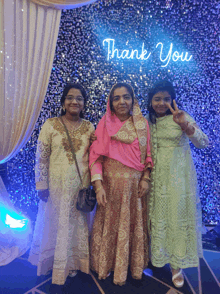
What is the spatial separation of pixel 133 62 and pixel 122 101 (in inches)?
42.0

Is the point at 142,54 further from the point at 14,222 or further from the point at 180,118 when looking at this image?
the point at 14,222

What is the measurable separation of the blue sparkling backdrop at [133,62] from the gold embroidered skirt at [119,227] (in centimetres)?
101

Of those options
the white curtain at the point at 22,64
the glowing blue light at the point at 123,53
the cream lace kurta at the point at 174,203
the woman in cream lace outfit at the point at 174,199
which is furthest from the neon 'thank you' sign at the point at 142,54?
the cream lace kurta at the point at 174,203

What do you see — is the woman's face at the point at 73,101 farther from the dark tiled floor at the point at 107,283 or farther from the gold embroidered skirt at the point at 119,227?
the dark tiled floor at the point at 107,283

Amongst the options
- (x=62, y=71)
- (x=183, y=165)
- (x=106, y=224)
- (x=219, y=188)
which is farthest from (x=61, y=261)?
(x=219, y=188)

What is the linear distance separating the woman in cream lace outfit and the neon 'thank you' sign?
92cm

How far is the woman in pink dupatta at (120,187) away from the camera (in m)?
1.35

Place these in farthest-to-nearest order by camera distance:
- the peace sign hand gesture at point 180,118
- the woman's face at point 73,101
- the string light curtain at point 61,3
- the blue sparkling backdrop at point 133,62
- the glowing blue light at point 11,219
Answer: the blue sparkling backdrop at point 133,62 < the glowing blue light at point 11,219 < the string light curtain at point 61,3 < the woman's face at point 73,101 < the peace sign hand gesture at point 180,118

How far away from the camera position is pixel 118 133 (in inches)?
54.4

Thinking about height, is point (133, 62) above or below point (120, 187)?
above

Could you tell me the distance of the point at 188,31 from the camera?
217 cm

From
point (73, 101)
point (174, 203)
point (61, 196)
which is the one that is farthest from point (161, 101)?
point (61, 196)

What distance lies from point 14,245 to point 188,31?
3.15 meters

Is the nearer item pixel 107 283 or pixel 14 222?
pixel 107 283
